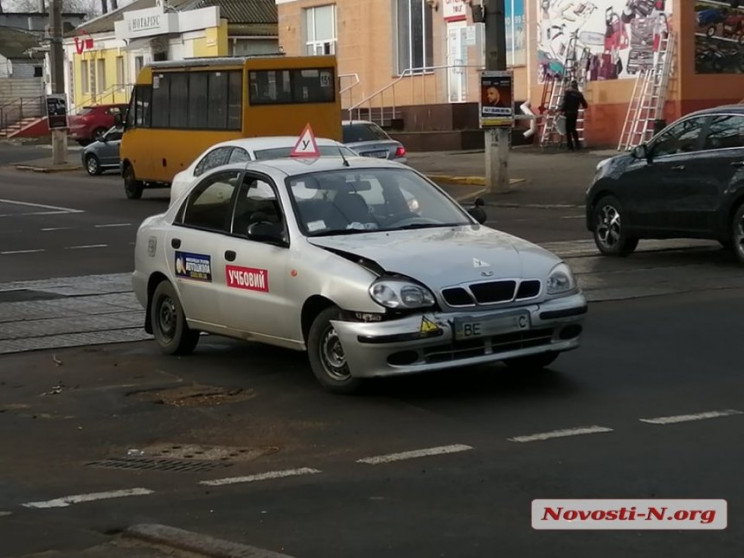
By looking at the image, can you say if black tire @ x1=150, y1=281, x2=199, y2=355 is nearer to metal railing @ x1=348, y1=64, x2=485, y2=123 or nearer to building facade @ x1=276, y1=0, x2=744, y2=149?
building facade @ x1=276, y1=0, x2=744, y2=149

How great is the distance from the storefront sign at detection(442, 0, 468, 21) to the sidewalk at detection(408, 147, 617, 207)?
16.3ft

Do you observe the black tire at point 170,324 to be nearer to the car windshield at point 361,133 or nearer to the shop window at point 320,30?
the car windshield at point 361,133

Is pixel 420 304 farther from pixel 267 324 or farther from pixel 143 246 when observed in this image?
pixel 143 246

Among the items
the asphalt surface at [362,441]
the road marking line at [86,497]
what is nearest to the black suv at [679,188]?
the asphalt surface at [362,441]

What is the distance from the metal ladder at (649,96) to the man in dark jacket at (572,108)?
4.21 ft

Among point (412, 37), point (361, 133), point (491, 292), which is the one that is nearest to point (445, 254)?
point (491, 292)

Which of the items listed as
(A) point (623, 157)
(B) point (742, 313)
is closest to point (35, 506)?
(B) point (742, 313)

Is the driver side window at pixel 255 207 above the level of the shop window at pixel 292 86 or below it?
below

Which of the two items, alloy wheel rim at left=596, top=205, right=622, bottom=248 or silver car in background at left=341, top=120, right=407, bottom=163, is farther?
silver car in background at left=341, top=120, right=407, bottom=163

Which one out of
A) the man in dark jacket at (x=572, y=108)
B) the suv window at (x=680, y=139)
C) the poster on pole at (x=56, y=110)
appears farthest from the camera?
the poster on pole at (x=56, y=110)

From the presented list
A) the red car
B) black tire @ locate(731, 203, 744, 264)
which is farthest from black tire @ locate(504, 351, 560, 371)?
the red car

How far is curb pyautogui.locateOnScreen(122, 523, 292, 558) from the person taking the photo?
20.2 feet

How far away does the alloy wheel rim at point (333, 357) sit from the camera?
9.82m

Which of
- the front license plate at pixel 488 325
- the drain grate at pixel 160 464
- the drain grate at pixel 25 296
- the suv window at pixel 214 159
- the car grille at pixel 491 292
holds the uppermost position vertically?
the suv window at pixel 214 159
